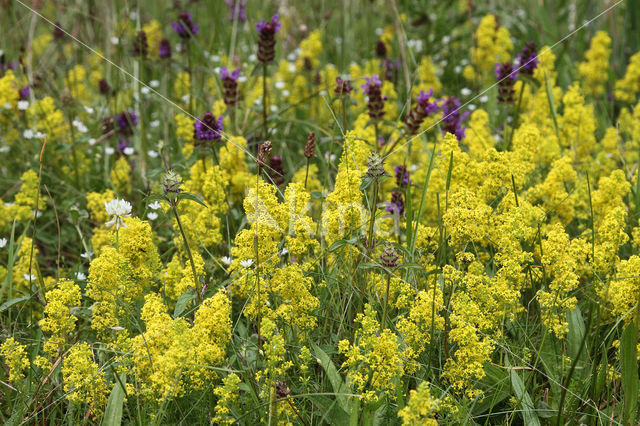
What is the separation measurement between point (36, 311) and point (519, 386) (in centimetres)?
192

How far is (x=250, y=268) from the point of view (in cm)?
228

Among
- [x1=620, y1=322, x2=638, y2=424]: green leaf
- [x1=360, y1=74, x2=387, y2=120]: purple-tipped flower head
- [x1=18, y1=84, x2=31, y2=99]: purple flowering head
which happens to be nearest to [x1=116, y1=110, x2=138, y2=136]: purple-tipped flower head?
[x1=18, y1=84, x2=31, y2=99]: purple flowering head

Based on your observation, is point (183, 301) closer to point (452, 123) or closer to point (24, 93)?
point (452, 123)

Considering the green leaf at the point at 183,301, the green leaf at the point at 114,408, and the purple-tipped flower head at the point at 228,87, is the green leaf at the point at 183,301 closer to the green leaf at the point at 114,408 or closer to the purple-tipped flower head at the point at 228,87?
the green leaf at the point at 114,408

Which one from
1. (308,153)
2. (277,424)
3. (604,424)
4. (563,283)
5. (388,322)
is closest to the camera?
(277,424)

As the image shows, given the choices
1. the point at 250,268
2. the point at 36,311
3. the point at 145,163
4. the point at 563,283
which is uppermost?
the point at 563,283

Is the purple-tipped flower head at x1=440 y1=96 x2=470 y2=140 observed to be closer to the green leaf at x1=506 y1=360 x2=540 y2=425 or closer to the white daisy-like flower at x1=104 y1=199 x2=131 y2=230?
the green leaf at x1=506 y1=360 x2=540 y2=425

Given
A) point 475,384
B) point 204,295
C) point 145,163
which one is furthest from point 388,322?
point 145,163

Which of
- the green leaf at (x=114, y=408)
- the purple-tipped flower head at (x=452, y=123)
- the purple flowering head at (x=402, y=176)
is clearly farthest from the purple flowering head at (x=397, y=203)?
the green leaf at (x=114, y=408)

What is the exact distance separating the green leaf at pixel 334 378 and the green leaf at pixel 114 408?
1.95ft

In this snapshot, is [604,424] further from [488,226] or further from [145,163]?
[145,163]

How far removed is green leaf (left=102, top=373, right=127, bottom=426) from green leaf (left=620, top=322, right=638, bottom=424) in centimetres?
146

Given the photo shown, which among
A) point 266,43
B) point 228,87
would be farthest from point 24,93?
point 266,43

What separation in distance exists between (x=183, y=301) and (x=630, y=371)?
54.0 inches
